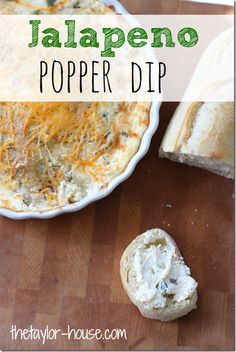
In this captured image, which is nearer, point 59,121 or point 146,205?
point 59,121

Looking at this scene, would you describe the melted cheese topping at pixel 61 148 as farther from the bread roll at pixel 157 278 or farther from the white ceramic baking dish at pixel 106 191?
the bread roll at pixel 157 278

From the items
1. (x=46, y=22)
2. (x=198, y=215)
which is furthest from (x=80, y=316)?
(x=46, y=22)

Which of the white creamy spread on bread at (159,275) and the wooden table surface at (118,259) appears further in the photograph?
the wooden table surface at (118,259)

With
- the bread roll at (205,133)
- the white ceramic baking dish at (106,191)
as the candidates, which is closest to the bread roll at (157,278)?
the white ceramic baking dish at (106,191)

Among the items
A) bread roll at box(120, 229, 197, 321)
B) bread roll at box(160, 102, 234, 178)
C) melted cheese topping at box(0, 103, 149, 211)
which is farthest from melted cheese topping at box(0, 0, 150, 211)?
bread roll at box(120, 229, 197, 321)

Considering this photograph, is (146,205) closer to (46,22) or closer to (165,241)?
(165,241)

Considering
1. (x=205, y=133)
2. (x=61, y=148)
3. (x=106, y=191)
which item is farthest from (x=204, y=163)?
(x=61, y=148)
